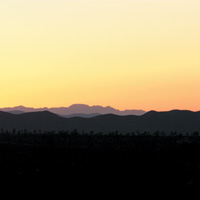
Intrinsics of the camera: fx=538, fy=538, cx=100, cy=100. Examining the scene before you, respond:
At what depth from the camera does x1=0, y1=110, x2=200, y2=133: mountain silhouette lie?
135 meters

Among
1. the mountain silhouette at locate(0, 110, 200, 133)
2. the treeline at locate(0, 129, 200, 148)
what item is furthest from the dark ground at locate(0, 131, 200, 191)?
A: the mountain silhouette at locate(0, 110, 200, 133)

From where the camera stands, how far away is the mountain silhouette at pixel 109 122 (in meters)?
135

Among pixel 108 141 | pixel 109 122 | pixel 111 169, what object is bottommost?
pixel 111 169

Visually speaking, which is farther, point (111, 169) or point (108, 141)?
point (108, 141)

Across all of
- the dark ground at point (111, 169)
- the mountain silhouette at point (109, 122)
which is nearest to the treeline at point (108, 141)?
the dark ground at point (111, 169)

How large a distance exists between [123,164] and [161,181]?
496 cm

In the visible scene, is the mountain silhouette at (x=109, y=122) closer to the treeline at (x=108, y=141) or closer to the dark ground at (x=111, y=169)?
the treeline at (x=108, y=141)

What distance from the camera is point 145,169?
69.6 feet

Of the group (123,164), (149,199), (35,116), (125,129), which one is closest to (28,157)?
(123,164)

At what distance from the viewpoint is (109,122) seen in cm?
14525

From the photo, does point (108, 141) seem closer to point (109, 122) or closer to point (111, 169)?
point (111, 169)

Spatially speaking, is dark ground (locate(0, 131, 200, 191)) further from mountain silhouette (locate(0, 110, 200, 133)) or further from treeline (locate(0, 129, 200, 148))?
mountain silhouette (locate(0, 110, 200, 133))

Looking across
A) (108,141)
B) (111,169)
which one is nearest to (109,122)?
(108,141)

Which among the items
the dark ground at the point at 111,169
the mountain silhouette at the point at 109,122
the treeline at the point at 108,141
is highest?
the mountain silhouette at the point at 109,122
